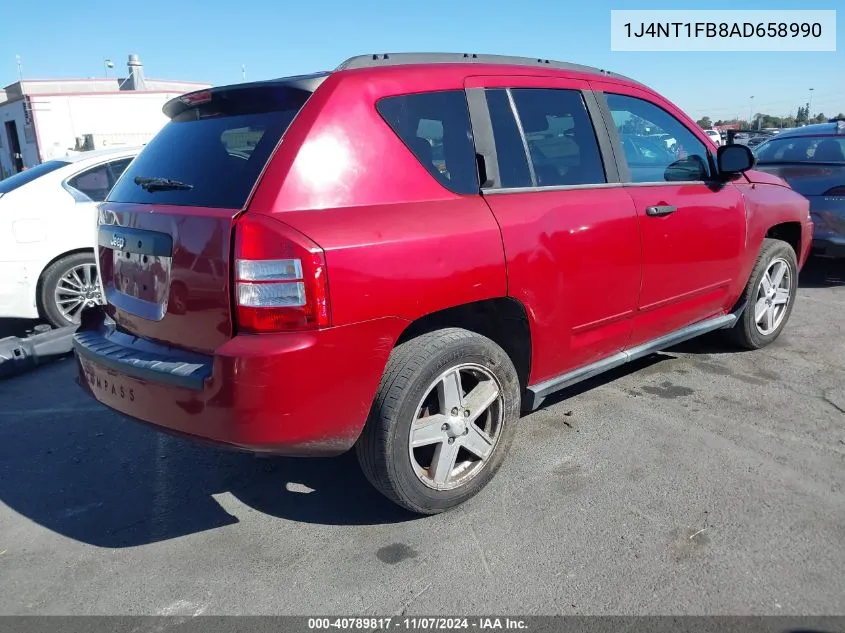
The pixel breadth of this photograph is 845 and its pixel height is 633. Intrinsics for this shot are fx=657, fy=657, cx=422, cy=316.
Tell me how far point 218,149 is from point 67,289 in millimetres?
3697

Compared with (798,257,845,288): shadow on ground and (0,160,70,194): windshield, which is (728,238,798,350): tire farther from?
(0,160,70,194): windshield

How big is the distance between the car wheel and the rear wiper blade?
3070 millimetres

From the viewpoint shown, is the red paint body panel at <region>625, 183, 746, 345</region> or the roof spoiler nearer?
the roof spoiler

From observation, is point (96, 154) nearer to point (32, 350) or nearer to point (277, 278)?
point (32, 350)

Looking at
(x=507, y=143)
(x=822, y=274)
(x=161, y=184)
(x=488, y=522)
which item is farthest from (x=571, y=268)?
(x=822, y=274)

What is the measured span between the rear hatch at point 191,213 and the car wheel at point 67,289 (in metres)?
2.90

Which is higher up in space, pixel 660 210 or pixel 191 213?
pixel 191 213

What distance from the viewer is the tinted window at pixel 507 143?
303 cm

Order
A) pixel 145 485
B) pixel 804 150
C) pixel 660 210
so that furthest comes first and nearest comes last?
pixel 804 150, pixel 660 210, pixel 145 485

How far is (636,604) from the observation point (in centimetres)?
232

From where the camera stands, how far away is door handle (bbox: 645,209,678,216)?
356cm

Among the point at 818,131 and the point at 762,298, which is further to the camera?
the point at 818,131

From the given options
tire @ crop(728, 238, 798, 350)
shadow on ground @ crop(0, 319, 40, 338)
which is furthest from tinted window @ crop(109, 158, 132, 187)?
tire @ crop(728, 238, 798, 350)

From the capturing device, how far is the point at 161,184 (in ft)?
9.11
